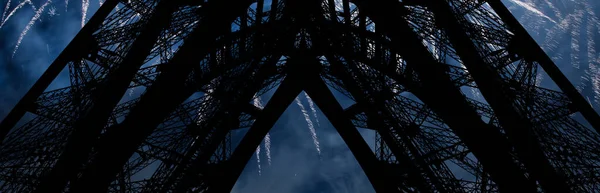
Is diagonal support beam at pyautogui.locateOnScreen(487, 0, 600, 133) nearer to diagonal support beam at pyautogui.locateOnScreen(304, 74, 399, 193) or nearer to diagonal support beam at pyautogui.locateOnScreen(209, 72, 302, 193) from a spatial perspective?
diagonal support beam at pyautogui.locateOnScreen(304, 74, 399, 193)

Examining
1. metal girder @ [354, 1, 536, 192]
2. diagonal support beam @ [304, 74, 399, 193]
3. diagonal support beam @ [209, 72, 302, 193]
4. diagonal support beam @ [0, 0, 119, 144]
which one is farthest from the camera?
diagonal support beam @ [304, 74, 399, 193]

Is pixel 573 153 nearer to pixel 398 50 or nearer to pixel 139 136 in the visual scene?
pixel 398 50

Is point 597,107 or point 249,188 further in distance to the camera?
point 249,188

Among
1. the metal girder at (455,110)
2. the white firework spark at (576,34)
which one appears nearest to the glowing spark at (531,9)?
the white firework spark at (576,34)

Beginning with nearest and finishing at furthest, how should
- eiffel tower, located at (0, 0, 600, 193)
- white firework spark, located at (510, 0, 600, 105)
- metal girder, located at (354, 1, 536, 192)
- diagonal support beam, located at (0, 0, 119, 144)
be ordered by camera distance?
metal girder, located at (354, 1, 536, 192) → eiffel tower, located at (0, 0, 600, 193) → diagonal support beam, located at (0, 0, 119, 144) → white firework spark, located at (510, 0, 600, 105)

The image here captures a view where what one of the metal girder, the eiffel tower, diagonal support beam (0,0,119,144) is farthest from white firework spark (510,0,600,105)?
diagonal support beam (0,0,119,144)

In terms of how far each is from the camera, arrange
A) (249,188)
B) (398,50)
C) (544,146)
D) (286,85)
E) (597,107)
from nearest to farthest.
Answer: (544,146) → (398,50) → (286,85) → (597,107) → (249,188)

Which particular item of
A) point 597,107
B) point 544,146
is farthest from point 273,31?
point 597,107

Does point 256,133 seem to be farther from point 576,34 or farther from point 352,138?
point 576,34

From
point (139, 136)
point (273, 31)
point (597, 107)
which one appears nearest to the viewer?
point (139, 136)
